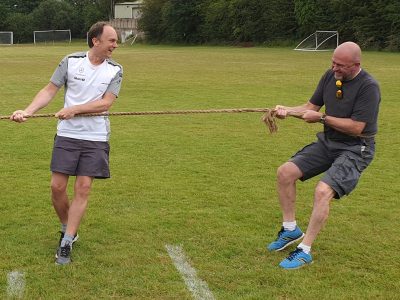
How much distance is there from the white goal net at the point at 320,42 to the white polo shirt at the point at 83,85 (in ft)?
162

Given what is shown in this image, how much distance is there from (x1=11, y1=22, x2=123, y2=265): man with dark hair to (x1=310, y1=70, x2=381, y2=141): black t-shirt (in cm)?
191

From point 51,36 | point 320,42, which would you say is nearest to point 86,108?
point 320,42

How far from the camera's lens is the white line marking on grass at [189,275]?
435cm

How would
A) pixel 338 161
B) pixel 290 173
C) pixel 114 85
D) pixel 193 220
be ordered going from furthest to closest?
pixel 193 220, pixel 290 173, pixel 114 85, pixel 338 161

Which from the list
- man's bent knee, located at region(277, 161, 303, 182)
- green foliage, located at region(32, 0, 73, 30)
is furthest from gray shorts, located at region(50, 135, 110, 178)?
green foliage, located at region(32, 0, 73, 30)

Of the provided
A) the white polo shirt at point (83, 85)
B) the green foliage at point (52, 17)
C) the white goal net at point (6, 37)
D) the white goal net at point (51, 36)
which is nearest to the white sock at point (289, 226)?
the white polo shirt at point (83, 85)

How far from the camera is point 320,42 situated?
53750 millimetres

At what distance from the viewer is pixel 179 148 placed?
32.8 feet

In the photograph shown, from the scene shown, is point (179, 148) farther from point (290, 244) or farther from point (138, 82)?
point (138, 82)

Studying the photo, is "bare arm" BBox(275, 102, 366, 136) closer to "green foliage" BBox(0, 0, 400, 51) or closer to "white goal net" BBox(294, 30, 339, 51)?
"green foliage" BBox(0, 0, 400, 51)

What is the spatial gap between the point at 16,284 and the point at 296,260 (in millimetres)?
2301

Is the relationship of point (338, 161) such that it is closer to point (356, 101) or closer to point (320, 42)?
point (356, 101)

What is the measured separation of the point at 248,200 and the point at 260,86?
1390 cm

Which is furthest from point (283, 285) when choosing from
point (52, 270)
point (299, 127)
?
point (299, 127)
